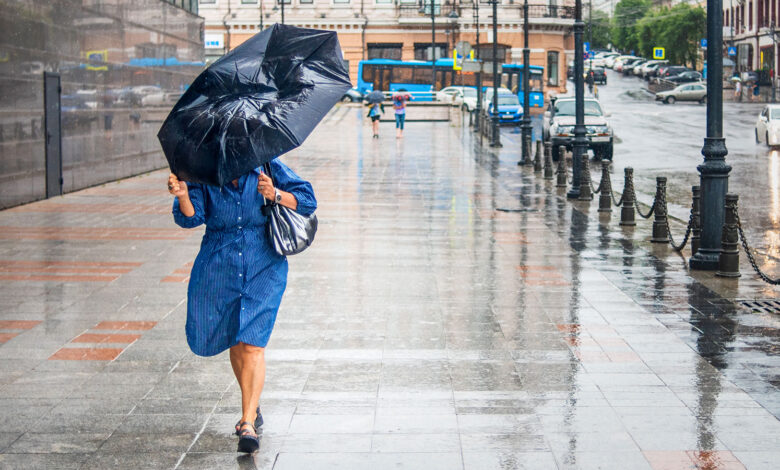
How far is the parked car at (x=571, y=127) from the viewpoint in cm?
3073

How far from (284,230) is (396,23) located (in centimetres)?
7395

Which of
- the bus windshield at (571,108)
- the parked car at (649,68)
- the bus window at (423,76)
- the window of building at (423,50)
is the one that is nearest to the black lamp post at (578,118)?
the bus windshield at (571,108)

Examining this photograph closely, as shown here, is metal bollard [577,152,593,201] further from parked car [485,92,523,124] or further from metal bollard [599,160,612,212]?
parked car [485,92,523,124]

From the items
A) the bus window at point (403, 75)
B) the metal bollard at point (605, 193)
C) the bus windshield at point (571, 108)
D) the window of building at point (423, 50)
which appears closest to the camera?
the metal bollard at point (605, 193)

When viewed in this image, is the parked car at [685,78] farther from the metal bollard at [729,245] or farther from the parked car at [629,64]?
the metal bollard at [729,245]

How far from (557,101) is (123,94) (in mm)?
14846

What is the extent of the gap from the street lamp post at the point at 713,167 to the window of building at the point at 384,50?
6751cm

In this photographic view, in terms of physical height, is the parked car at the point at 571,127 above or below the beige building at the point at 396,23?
below

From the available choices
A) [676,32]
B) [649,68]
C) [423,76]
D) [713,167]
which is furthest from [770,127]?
[676,32]

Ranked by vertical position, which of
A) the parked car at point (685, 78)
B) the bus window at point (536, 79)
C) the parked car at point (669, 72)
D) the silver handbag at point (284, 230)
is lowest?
the silver handbag at point (284, 230)

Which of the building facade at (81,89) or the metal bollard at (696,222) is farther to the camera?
the building facade at (81,89)

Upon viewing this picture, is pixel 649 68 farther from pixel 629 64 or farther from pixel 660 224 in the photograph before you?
pixel 660 224

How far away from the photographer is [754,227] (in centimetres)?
1653

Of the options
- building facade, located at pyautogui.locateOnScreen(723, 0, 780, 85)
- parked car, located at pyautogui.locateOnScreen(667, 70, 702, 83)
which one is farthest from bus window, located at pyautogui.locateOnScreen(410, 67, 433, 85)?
building facade, located at pyautogui.locateOnScreen(723, 0, 780, 85)
